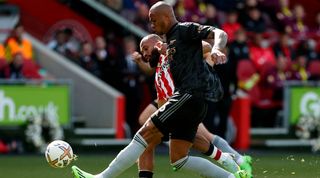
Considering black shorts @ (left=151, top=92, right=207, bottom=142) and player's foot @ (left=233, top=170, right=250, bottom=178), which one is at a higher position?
black shorts @ (left=151, top=92, right=207, bottom=142)

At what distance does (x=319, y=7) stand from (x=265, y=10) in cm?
308

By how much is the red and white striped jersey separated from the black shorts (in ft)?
2.00

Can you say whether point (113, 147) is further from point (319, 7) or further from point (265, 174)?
point (319, 7)

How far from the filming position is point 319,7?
1002 inches

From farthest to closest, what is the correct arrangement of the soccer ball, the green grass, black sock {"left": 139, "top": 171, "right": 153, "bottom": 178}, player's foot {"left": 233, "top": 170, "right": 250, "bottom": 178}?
the green grass, the soccer ball, black sock {"left": 139, "top": 171, "right": 153, "bottom": 178}, player's foot {"left": 233, "top": 170, "right": 250, "bottom": 178}

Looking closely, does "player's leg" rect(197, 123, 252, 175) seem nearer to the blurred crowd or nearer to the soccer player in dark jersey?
the soccer player in dark jersey

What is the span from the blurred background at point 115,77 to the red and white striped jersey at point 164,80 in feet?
22.0

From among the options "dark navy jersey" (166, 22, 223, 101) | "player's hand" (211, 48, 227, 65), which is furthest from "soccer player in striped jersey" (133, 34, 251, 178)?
"player's hand" (211, 48, 227, 65)

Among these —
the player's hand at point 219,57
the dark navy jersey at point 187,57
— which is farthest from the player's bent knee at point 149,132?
the player's hand at point 219,57

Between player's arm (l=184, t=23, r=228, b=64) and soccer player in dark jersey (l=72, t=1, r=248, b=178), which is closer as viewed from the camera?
player's arm (l=184, t=23, r=228, b=64)

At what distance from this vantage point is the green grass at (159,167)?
13391mm

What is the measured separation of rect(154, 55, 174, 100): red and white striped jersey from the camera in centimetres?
1089

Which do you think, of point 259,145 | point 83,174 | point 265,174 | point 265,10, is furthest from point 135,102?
point 83,174

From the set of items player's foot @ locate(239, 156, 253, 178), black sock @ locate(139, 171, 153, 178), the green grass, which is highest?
black sock @ locate(139, 171, 153, 178)
